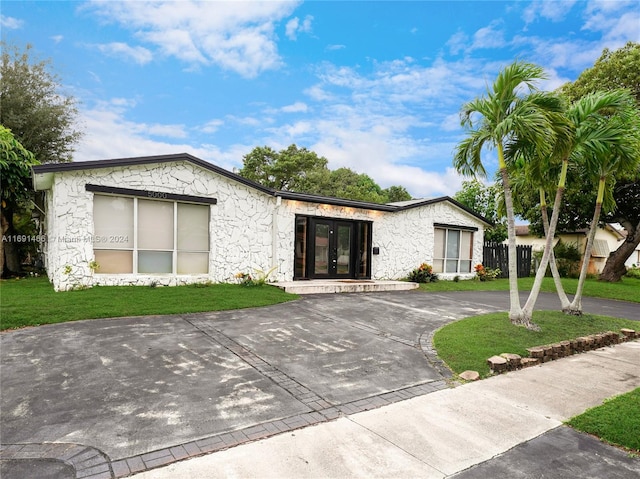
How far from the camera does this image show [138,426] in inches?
114

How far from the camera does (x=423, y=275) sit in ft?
46.3

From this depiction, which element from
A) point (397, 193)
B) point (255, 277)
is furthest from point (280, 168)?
point (255, 277)

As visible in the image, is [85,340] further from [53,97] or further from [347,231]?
[53,97]

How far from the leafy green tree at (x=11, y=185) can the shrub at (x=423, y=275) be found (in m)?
13.4

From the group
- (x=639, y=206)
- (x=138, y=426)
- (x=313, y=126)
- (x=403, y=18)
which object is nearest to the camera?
(x=138, y=426)

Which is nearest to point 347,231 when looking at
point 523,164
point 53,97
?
point 523,164

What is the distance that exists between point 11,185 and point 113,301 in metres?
6.09

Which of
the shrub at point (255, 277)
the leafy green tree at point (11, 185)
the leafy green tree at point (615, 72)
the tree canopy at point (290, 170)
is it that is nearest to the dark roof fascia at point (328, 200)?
the shrub at point (255, 277)

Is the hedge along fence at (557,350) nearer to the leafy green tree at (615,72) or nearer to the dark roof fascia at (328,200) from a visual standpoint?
the dark roof fascia at (328,200)

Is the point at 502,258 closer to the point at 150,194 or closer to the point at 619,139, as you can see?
the point at 619,139

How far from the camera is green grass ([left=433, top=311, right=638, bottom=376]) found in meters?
4.87

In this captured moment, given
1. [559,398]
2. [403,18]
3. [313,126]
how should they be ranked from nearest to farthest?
[559,398], [403,18], [313,126]

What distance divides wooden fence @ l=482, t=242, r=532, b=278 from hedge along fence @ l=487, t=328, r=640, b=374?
34.1 feet

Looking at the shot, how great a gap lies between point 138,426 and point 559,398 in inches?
165
